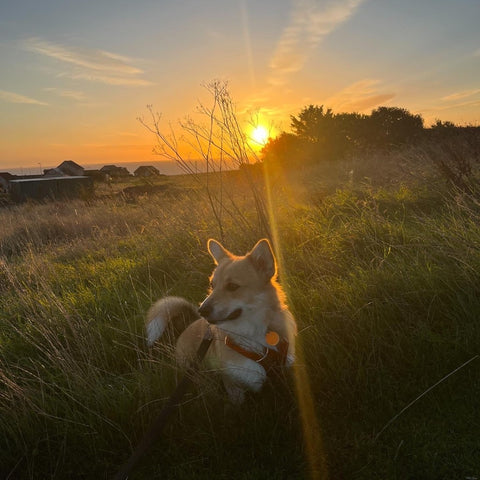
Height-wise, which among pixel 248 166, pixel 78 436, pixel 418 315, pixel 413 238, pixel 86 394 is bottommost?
pixel 78 436

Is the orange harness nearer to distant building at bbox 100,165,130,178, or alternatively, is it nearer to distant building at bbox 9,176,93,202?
distant building at bbox 9,176,93,202

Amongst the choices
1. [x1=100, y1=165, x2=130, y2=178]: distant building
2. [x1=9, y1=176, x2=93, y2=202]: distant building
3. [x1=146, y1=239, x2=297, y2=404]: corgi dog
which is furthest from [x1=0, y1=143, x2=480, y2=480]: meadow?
[x1=100, y1=165, x2=130, y2=178]: distant building

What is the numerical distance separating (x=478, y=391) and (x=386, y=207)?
4.65 metres

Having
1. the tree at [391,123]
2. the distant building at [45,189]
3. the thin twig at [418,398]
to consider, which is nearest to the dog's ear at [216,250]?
the thin twig at [418,398]

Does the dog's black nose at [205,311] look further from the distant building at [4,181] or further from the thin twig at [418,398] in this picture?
the distant building at [4,181]

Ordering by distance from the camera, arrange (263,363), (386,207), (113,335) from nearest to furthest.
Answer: (263,363) → (113,335) → (386,207)

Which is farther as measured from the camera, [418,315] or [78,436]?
[418,315]

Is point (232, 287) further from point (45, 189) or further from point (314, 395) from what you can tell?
point (45, 189)

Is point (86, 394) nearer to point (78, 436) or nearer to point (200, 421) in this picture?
point (78, 436)

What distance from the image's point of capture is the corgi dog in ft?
8.81

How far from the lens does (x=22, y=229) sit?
11.1 meters

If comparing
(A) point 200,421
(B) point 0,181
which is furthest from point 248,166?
(B) point 0,181

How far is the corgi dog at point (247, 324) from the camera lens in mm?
2686

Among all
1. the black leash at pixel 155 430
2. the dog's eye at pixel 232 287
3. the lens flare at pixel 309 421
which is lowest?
the lens flare at pixel 309 421
